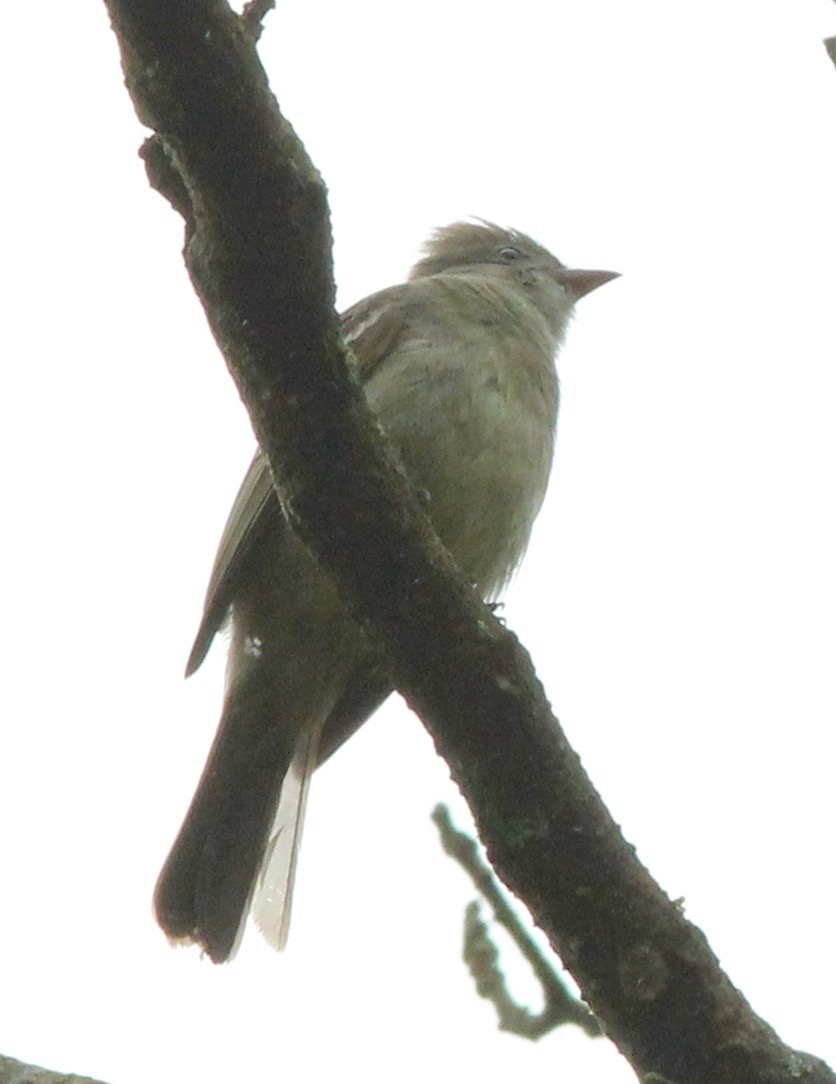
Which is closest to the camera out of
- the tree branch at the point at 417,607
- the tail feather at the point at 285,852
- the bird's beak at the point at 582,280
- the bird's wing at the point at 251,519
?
the tree branch at the point at 417,607

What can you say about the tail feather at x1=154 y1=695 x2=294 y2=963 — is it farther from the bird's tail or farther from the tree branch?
the tree branch

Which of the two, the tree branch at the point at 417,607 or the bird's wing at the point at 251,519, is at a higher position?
the bird's wing at the point at 251,519

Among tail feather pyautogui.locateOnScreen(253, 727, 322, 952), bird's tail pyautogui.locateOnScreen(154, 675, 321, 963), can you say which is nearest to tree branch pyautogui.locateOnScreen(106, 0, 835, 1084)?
bird's tail pyautogui.locateOnScreen(154, 675, 321, 963)

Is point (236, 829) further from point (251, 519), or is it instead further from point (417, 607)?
point (417, 607)

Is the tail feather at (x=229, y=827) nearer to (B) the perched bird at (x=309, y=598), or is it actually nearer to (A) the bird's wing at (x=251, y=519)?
(B) the perched bird at (x=309, y=598)

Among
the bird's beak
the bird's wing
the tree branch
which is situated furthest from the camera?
the bird's beak

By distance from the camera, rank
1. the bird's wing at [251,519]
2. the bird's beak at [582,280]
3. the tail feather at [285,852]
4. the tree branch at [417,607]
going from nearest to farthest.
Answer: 1. the tree branch at [417,607]
2. the bird's wing at [251,519]
3. the tail feather at [285,852]
4. the bird's beak at [582,280]

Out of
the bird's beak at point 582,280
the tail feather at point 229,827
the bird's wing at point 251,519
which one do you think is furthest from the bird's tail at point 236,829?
the bird's beak at point 582,280

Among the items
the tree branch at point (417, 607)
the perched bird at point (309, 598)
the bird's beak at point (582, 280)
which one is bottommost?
the tree branch at point (417, 607)

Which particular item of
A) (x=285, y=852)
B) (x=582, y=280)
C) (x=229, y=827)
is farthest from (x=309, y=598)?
(x=582, y=280)

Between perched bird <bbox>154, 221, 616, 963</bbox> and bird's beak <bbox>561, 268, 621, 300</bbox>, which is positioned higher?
bird's beak <bbox>561, 268, 621, 300</bbox>
